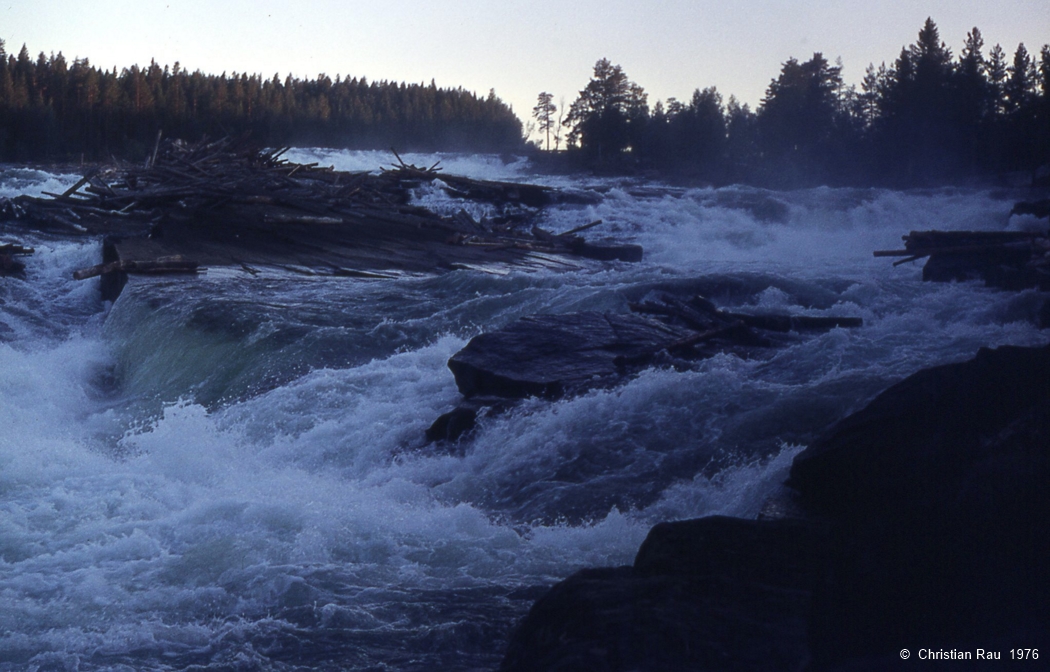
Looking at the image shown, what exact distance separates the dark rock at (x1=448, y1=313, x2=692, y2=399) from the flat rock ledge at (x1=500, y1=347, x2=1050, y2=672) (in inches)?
143

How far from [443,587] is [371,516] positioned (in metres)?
1.06

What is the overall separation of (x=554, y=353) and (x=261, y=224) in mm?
→ 10131

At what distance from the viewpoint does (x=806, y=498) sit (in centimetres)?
447

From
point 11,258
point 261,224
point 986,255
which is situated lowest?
point 11,258

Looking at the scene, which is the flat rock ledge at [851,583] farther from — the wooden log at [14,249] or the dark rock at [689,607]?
the wooden log at [14,249]

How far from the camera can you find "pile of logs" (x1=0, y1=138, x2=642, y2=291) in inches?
578

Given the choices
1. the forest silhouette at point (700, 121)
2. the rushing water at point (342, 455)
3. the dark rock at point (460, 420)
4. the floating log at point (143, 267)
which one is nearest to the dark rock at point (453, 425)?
the dark rock at point (460, 420)

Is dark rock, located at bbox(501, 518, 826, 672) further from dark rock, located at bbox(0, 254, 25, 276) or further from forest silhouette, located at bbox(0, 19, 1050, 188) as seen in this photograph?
forest silhouette, located at bbox(0, 19, 1050, 188)

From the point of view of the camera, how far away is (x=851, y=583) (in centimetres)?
329

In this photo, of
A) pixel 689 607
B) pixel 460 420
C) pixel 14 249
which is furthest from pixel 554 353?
pixel 14 249

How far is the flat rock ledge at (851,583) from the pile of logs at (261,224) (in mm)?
11080

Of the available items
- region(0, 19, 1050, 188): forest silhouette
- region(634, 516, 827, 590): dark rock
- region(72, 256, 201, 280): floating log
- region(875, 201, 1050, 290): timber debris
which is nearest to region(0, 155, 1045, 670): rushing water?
region(72, 256, 201, 280): floating log

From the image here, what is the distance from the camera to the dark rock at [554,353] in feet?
24.4

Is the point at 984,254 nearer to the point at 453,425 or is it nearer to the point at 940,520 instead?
the point at 453,425
